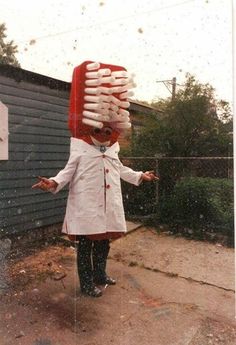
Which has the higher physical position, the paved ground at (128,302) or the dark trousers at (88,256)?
the dark trousers at (88,256)

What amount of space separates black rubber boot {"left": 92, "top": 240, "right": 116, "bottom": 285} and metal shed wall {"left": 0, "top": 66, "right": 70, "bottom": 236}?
1427 millimetres

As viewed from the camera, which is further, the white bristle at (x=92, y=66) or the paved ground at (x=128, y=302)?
the white bristle at (x=92, y=66)

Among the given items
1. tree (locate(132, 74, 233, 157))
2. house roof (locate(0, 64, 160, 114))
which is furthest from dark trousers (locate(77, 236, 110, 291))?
tree (locate(132, 74, 233, 157))

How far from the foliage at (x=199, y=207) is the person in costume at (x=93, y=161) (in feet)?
7.66

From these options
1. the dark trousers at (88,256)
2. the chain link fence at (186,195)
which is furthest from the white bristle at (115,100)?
the chain link fence at (186,195)

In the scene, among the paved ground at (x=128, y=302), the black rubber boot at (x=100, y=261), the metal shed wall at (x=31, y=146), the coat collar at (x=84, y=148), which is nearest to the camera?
the paved ground at (x=128, y=302)

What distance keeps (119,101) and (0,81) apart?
1715mm

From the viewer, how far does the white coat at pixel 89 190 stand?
281 cm

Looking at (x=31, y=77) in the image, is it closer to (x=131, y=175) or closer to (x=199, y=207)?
(x=131, y=175)

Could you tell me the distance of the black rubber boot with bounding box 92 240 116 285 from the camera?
310cm

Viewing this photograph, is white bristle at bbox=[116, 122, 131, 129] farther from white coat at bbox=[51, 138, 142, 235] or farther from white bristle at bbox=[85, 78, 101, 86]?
white bristle at bbox=[85, 78, 101, 86]

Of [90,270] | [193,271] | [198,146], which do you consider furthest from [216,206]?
[90,270]

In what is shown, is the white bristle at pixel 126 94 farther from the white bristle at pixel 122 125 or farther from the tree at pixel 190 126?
the tree at pixel 190 126

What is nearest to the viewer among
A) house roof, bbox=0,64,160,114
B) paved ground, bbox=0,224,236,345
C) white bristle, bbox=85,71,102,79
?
paved ground, bbox=0,224,236,345
